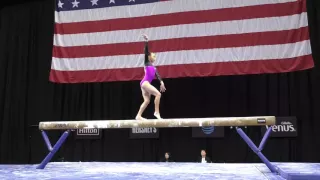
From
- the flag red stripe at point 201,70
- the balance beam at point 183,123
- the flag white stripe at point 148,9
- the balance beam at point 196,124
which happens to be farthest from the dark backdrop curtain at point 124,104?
the balance beam at point 183,123

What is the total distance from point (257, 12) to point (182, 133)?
3758 millimetres

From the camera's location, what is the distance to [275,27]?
7484mm

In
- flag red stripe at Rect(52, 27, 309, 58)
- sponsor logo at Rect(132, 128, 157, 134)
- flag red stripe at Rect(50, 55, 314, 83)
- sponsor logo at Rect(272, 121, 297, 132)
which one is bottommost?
sponsor logo at Rect(132, 128, 157, 134)

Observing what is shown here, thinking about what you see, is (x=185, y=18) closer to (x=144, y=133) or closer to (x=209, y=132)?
(x=209, y=132)

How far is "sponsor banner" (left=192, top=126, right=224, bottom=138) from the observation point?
895cm

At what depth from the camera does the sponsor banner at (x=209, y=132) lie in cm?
895

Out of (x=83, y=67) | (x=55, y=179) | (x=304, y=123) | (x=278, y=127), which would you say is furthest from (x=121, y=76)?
(x=55, y=179)

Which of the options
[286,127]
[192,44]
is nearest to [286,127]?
[286,127]

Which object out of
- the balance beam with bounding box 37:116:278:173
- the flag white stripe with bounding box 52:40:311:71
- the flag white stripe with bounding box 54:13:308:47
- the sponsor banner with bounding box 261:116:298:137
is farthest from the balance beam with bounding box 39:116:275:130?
the sponsor banner with bounding box 261:116:298:137

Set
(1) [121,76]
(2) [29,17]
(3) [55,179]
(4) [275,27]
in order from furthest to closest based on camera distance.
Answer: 1. (2) [29,17]
2. (1) [121,76]
3. (4) [275,27]
4. (3) [55,179]

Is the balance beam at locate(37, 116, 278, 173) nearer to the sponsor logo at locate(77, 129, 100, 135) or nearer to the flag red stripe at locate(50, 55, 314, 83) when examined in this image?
the flag red stripe at locate(50, 55, 314, 83)

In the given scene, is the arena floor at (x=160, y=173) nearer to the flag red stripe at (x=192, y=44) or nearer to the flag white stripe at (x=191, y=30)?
the flag red stripe at (x=192, y=44)

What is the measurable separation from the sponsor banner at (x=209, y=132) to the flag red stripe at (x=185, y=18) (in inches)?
113

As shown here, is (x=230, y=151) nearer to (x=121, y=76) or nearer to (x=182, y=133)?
(x=182, y=133)
